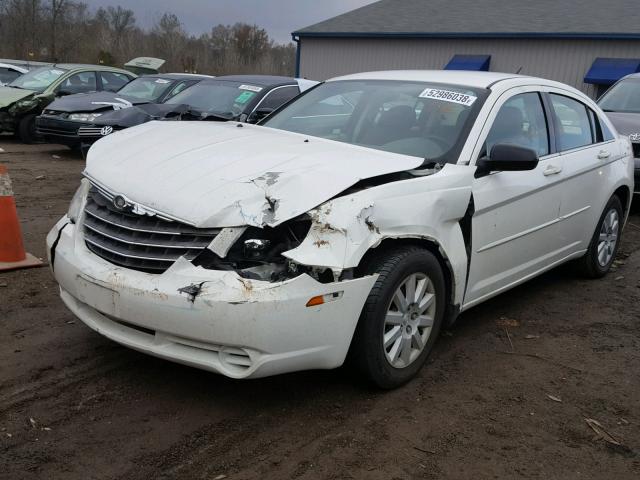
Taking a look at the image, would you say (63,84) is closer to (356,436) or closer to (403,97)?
(403,97)

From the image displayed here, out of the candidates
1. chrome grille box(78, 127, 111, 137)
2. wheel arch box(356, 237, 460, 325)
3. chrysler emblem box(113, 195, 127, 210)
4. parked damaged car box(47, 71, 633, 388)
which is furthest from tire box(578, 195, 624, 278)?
chrome grille box(78, 127, 111, 137)

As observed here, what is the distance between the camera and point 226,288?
2.96m

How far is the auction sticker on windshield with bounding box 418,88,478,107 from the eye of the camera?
4.31 meters

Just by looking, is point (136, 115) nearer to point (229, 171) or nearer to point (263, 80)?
point (263, 80)

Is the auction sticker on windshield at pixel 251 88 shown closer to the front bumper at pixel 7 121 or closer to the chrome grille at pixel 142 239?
the front bumper at pixel 7 121

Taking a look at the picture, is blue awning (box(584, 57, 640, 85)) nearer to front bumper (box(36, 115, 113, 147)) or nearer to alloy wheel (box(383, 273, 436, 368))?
front bumper (box(36, 115, 113, 147))

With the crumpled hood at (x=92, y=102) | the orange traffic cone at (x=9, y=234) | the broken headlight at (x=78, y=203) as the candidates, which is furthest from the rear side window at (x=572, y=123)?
the crumpled hood at (x=92, y=102)

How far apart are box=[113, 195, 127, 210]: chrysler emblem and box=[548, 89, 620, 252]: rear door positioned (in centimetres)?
307

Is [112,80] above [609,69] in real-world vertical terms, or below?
below

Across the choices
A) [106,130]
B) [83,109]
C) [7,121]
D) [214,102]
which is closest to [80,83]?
[7,121]

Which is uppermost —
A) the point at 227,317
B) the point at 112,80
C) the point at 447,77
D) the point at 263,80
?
the point at 447,77

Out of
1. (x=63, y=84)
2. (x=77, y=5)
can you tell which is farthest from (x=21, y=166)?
(x=77, y=5)

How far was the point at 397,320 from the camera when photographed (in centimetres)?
350

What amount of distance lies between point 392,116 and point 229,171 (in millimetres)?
1472
